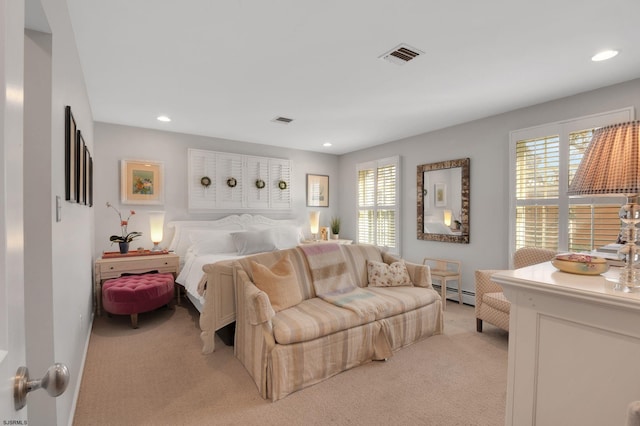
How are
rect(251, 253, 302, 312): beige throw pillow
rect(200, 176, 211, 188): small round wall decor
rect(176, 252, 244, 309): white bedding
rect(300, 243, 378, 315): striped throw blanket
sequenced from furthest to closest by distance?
rect(200, 176, 211, 188): small round wall decor, rect(176, 252, 244, 309): white bedding, rect(300, 243, 378, 315): striped throw blanket, rect(251, 253, 302, 312): beige throw pillow

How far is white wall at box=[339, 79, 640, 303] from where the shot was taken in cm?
305

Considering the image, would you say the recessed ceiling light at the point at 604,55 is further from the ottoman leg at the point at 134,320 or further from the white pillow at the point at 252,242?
the ottoman leg at the point at 134,320

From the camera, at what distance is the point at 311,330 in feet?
7.22

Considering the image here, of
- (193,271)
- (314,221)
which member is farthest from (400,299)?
(314,221)

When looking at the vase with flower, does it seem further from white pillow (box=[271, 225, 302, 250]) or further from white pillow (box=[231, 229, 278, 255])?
white pillow (box=[271, 225, 302, 250])

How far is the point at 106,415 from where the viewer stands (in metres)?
1.89

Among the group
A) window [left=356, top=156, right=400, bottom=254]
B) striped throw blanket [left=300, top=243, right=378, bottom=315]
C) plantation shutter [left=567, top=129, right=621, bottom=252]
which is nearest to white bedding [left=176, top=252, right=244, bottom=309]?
striped throw blanket [left=300, top=243, right=378, bottom=315]

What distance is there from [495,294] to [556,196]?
1270 millimetres

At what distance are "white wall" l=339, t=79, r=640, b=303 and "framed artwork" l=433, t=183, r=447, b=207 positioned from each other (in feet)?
1.27

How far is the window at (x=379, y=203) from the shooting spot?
5.11 meters

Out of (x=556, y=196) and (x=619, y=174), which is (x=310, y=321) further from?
(x=556, y=196)

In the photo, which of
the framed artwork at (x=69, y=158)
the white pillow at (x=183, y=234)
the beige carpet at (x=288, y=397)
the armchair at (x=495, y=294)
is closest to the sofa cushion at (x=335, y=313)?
the beige carpet at (x=288, y=397)

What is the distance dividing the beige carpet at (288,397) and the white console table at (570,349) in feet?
2.77

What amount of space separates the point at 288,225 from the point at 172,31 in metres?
3.61
